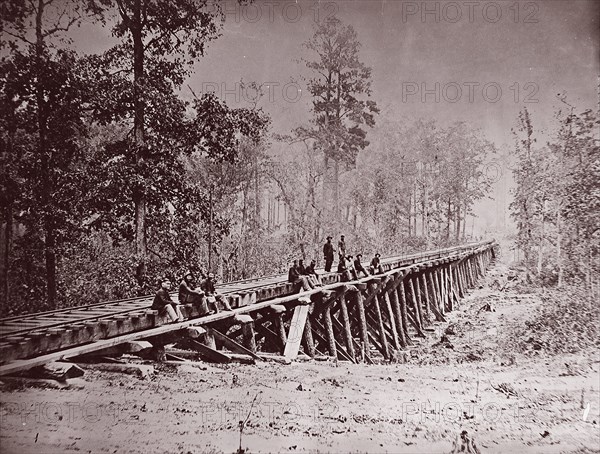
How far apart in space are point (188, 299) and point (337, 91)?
4428 millimetres

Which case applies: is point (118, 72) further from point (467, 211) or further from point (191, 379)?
point (467, 211)

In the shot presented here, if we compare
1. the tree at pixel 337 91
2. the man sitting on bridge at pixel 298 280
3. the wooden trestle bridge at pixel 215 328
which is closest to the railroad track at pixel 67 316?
the wooden trestle bridge at pixel 215 328

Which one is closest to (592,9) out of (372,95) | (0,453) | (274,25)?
(372,95)

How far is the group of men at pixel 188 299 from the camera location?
571 centimetres

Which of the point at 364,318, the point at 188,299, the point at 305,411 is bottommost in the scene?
the point at 364,318

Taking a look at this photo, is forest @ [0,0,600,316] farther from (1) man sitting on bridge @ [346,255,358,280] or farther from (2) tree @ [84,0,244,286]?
(1) man sitting on bridge @ [346,255,358,280]

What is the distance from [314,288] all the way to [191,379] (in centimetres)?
450

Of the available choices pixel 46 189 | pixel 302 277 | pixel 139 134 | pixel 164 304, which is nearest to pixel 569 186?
pixel 302 277

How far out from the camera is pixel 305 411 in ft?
14.4

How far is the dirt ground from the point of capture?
12.0ft

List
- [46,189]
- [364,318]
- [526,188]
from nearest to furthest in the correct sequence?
[46,189]
[364,318]
[526,188]

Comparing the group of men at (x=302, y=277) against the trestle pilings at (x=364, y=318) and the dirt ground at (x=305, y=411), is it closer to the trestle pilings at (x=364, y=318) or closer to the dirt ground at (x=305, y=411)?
the trestle pilings at (x=364, y=318)

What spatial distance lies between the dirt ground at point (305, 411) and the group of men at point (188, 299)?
2.95ft

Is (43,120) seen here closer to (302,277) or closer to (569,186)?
(302,277)
